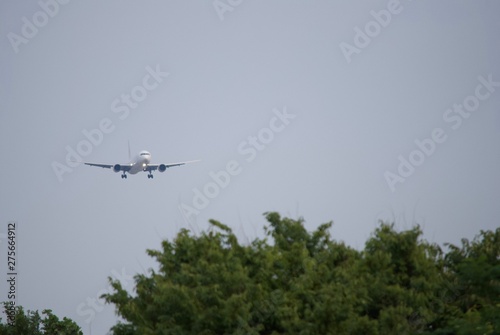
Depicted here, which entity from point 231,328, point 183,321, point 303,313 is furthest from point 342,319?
point 183,321

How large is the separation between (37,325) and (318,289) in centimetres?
2801

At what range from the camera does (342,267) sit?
1499 inches

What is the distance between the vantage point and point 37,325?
56.9 meters

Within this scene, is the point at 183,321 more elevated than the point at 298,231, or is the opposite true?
the point at 298,231

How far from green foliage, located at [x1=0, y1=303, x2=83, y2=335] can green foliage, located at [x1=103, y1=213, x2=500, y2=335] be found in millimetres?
18757

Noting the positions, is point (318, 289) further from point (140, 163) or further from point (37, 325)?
point (140, 163)

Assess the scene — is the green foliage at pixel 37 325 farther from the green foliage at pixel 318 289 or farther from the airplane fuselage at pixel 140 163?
the airplane fuselage at pixel 140 163

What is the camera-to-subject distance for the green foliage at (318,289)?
3328 centimetres

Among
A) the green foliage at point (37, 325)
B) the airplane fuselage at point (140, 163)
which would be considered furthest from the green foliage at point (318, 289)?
the airplane fuselage at point (140, 163)

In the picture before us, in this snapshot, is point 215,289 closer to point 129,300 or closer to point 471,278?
point 129,300

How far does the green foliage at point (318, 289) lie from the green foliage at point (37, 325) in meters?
18.8

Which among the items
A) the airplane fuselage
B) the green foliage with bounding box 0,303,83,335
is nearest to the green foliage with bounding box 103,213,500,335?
the green foliage with bounding box 0,303,83,335

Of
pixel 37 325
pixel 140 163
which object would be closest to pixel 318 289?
pixel 37 325

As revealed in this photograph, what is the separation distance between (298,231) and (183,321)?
25.5 feet
